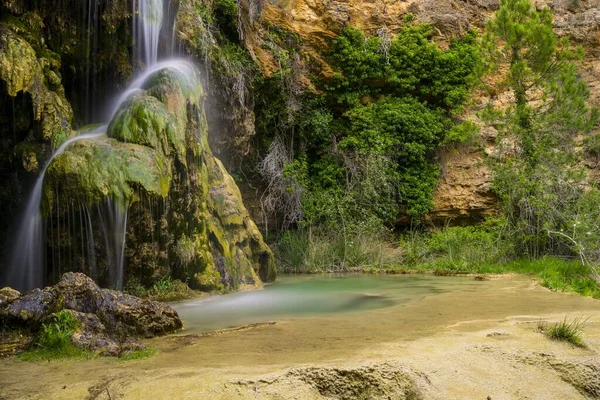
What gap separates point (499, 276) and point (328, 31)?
29.3ft

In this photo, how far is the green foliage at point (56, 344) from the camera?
367 cm

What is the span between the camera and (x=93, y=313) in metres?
4.39

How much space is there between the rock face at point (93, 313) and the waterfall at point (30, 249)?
2.78 meters

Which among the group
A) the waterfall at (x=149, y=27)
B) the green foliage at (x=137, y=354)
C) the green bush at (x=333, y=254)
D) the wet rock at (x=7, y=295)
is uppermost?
the waterfall at (x=149, y=27)

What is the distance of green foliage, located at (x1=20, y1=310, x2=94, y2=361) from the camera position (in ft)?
12.0

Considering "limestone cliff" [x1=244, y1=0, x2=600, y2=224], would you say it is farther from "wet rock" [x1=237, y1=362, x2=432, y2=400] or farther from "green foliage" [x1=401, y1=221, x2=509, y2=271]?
"wet rock" [x1=237, y1=362, x2=432, y2=400]

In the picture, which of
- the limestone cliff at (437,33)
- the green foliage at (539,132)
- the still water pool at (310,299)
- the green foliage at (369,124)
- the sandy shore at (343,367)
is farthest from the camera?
the limestone cliff at (437,33)

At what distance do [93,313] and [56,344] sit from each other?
2.09 ft

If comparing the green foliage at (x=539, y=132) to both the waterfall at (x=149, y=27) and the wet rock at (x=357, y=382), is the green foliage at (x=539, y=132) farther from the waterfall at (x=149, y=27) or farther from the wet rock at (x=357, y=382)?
the wet rock at (x=357, y=382)

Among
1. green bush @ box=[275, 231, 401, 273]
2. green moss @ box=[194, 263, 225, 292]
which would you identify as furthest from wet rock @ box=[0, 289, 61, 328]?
green bush @ box=[275, 231, 401, 273]

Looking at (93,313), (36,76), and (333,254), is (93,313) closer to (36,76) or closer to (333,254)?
(36,76)

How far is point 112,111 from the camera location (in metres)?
9.23

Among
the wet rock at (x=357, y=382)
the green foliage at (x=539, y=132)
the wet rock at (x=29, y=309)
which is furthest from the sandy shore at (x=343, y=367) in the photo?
the green foliage at (x=539, y=132)

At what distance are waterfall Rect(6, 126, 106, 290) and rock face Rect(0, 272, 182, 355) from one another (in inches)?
109
